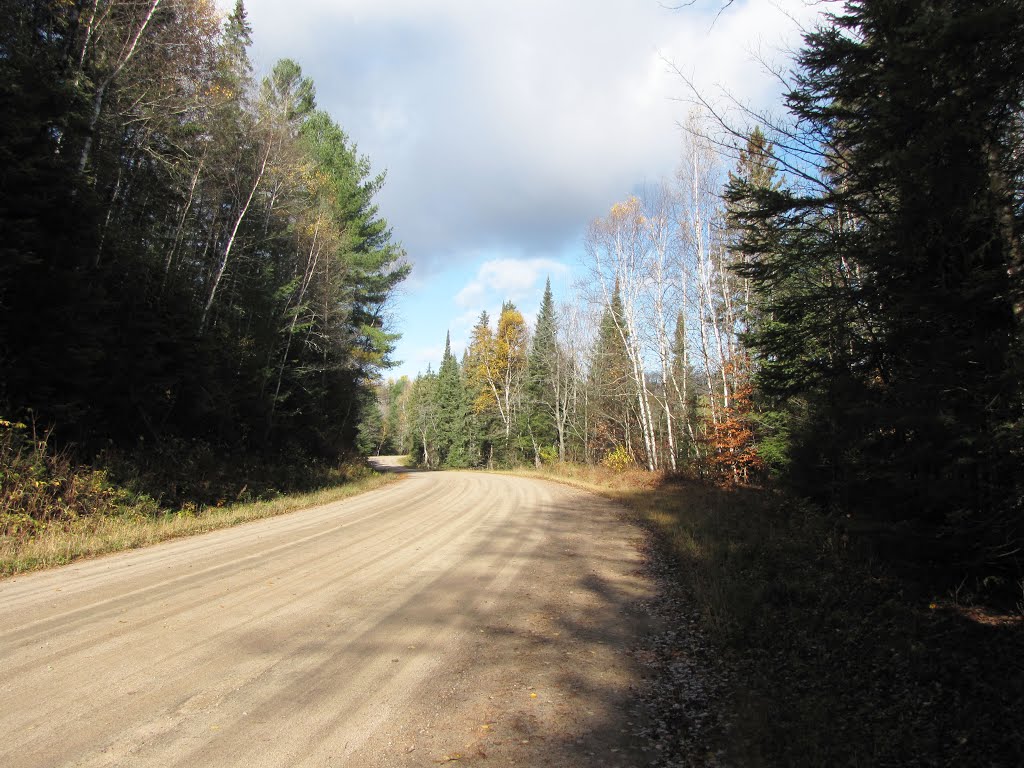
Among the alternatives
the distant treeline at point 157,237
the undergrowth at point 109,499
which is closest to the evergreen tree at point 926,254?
the undergrowth at point 109,499

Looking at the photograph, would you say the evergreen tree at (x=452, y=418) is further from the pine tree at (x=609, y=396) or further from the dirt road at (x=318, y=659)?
the dirt road at (x=318, y=659)

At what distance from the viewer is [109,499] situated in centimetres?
981

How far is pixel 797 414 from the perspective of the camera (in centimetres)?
1202

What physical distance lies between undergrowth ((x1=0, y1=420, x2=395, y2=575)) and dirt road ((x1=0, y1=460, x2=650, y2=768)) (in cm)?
83

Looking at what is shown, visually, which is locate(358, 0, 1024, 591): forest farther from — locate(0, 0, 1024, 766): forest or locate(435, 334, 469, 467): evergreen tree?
locate(435, 334, 469, 467): evergreen tree

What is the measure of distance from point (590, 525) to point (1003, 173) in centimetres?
925

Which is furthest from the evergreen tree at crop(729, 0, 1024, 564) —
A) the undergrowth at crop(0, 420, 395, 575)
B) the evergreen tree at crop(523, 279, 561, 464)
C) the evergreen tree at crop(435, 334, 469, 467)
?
the evergreen tree at crop(435, 334, 469, 467)

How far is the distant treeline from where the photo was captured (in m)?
9.20

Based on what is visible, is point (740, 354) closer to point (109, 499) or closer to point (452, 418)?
point (109, 499)

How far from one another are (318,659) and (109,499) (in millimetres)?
8109

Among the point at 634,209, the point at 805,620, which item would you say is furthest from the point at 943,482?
the point at 634,209

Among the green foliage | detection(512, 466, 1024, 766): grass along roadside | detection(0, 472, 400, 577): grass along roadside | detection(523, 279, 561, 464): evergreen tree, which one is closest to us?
detection(512, 466, 1024, 766): grass along roadside

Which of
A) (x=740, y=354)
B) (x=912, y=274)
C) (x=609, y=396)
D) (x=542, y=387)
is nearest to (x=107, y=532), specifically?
(x=912, y=274)

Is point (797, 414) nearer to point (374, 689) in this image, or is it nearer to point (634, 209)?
point (374, 689)
